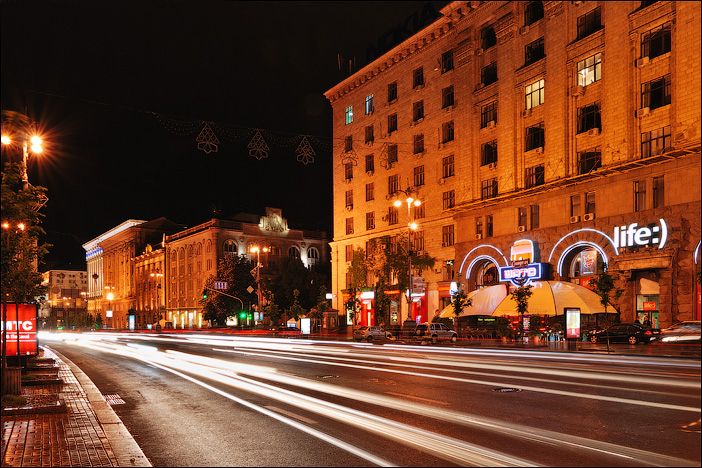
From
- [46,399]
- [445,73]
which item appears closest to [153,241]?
[445,73]

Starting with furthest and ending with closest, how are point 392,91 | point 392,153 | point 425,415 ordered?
point 392,91, point 392,153, point 425,415

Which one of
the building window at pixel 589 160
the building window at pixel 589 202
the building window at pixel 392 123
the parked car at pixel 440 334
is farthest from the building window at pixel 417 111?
the parked car at pixel 440 334

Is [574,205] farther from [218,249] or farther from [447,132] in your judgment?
[218,249]

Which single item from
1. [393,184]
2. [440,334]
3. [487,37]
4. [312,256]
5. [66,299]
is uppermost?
[487,37]

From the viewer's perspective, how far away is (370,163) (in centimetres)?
6144

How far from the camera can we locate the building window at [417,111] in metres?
55.2

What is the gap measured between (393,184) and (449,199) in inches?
329

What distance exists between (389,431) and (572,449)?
2957 millimetres

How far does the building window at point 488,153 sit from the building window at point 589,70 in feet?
30.2

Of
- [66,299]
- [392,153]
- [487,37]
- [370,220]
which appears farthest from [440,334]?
[66,299]

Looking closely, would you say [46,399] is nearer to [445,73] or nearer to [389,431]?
[389,431]

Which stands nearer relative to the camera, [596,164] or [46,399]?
[46,399]

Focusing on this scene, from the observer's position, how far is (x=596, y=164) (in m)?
36.4

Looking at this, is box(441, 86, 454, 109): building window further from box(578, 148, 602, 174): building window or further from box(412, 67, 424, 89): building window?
box(578, 148, 602, 174): building window
